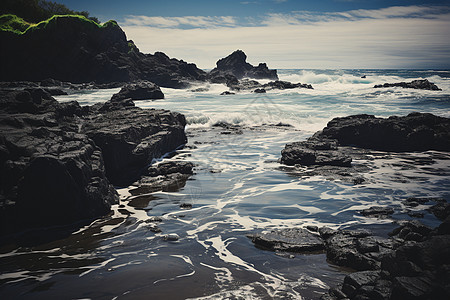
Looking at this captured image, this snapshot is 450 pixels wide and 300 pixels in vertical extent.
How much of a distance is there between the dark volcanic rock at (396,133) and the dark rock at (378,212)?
8.13 m

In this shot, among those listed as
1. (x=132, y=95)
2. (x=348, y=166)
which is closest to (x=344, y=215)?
(x=348, y=166)

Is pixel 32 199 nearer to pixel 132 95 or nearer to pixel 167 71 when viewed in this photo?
pixel 132 95

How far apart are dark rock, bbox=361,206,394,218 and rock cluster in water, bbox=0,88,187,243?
6817 millimetres

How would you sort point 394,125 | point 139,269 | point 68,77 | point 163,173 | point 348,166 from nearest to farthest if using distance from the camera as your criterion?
point 139,269, point 163,173, point 348,166, point 394,125, point 68,77

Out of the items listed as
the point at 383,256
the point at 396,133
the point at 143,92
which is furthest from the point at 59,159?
the point at 143,92

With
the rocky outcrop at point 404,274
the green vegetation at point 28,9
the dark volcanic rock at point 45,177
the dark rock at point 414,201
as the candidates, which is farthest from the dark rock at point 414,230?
the green vegetation at point 28,9

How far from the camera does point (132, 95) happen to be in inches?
1196

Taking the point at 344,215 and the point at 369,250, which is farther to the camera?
the point at 344,215

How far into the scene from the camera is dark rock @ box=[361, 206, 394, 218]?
27.5 ft

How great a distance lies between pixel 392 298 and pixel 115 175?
9.17 m

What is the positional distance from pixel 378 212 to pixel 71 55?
59990 mm

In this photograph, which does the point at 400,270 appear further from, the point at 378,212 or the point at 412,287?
the point at 378,212

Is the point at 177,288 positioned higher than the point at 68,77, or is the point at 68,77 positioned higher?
the point at 68,77

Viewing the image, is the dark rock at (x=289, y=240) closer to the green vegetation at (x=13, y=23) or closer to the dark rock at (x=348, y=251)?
the dark rock at (x=348, y=251)
